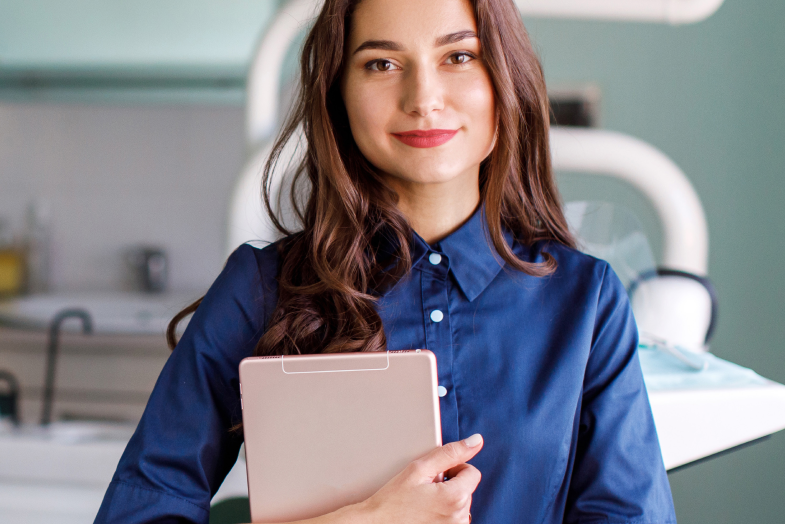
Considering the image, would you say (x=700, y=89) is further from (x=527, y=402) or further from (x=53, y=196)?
(x=53, y=196)

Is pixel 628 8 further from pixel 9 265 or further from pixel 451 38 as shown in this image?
pixel 9 265

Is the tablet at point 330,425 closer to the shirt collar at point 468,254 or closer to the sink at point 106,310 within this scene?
the shirt collar at point 468,254

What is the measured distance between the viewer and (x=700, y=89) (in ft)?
7.60

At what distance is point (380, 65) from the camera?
62cm

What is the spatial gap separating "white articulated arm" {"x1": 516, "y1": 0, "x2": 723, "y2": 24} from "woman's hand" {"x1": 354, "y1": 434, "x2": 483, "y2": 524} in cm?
62

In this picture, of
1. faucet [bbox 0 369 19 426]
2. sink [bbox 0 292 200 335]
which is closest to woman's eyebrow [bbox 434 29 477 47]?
sink [bbox 0 292 200 335]

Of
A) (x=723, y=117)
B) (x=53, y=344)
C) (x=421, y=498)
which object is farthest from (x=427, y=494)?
(x=723, y=117)

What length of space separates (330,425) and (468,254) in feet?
0.78

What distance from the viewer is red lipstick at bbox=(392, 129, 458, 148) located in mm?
599

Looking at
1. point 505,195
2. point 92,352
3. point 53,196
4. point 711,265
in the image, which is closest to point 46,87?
point 53,196

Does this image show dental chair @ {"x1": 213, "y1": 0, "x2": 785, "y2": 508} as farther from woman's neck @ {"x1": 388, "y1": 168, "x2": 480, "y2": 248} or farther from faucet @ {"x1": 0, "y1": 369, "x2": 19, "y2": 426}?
faucet @ {"x1": 0, "y1": 369, "x2": 19, "y2": 426}

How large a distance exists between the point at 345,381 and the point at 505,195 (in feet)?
1.00

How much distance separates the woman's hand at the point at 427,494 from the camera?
51 cm

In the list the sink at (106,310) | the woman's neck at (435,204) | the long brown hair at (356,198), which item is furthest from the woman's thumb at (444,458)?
the sink at (106,310)
